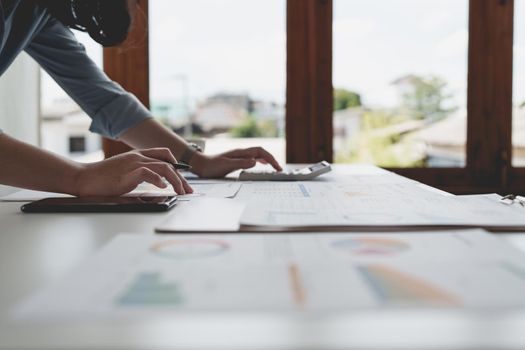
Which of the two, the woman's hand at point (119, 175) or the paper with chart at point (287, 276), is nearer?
the paper with chart at point (287, 276)

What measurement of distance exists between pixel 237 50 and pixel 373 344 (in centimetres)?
215

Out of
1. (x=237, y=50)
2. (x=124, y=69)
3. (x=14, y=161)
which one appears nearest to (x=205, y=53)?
(x=237, y=50)

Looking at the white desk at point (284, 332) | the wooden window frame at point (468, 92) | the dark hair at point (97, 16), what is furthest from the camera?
the wooden window frame at point (468, 92)

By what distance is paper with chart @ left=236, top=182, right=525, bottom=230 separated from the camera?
2.22 feet

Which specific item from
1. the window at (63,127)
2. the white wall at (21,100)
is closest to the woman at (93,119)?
the white wall at (21,100)

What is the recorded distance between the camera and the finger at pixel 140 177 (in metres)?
0.90

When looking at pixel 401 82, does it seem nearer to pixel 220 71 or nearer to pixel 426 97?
pixel 426 97

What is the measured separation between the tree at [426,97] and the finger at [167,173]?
1600 millimetres

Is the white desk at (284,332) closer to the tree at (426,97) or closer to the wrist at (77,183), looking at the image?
the wrist at (77,183)

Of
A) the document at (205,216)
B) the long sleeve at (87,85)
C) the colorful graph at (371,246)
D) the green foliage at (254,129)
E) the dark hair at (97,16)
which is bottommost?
the colorful graph at (371,246)

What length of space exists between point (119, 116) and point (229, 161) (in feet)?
1.10

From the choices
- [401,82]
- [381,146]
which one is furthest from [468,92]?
[381,146]

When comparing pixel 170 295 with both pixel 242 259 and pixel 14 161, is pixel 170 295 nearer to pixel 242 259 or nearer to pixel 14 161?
pixel 242 259

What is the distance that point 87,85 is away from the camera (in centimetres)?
146
